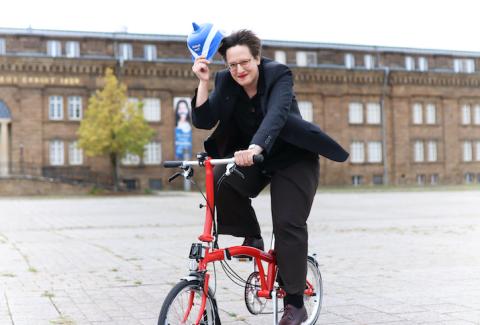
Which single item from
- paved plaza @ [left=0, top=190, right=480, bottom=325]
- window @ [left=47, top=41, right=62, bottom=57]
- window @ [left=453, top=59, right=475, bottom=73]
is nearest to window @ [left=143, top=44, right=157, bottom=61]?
window @ [left=47, top=41, right=62, bottom=57]

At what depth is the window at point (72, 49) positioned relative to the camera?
48.3 metres

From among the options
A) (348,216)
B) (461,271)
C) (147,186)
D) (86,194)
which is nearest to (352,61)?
(147,186)

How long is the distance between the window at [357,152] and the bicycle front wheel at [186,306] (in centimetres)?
5144

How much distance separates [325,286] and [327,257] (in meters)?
2.74

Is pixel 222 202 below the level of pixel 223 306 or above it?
above

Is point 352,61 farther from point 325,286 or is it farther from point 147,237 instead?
point 325,286

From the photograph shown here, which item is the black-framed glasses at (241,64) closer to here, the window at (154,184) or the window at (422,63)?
the window at (154,184)

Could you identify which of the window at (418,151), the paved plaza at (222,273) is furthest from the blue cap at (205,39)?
the window at (418,151)

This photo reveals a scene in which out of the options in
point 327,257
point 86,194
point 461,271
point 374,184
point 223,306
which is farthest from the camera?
point 374,184

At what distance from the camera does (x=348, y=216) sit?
2016 centimetres

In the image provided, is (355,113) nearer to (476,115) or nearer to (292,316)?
(476,115)

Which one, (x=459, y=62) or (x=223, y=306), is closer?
(x=223, y=306)

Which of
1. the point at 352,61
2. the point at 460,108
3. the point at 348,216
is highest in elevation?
the point at 352,61

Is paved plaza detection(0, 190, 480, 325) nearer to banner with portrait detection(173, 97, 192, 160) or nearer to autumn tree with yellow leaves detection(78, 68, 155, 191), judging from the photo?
autumn tree with yellow leaves detection(78, 68, 155, 191)
